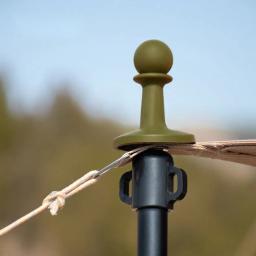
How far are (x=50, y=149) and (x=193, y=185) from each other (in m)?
1.64

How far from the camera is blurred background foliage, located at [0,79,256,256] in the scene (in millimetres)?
7664

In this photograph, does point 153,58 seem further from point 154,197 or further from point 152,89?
point 154,197

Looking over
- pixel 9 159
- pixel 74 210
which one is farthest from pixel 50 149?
pixel 74 210

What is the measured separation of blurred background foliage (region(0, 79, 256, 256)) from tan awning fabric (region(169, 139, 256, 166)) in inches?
240

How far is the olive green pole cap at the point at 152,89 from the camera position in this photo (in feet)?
3.40

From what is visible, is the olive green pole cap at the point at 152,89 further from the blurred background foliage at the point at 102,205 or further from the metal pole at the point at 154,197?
the blurred background foliage at the point at 102,205

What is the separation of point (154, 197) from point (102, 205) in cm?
702

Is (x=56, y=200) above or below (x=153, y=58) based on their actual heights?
below

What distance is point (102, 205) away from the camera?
26.3 ft

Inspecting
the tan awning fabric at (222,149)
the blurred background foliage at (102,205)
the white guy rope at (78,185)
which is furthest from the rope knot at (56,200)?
the blurred background foliage at (102,205)

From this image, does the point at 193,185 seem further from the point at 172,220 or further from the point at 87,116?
the point at 87,116

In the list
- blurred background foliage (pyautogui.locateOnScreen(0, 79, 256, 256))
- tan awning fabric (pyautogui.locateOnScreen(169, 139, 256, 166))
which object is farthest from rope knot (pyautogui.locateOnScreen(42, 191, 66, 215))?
blurred background foliage (pyautogui.locateOnScreen(0, 79, 256, 256))

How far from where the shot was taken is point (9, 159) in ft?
28.7

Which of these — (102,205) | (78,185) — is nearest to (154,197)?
(78,185)
